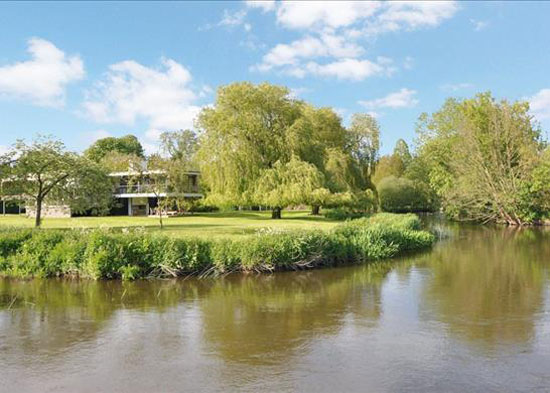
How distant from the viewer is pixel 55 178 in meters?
26.1

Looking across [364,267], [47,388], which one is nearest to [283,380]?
[47,388]

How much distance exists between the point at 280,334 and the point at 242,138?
28.1m

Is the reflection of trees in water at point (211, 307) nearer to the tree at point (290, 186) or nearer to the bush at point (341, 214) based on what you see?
the tree at point (290, 186)

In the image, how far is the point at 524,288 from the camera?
1520 cm

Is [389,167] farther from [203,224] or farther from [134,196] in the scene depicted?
[203,224]

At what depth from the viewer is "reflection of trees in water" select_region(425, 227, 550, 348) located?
1059 cm

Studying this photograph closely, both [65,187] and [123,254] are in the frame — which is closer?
[123,254]

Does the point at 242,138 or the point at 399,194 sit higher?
the point at 242,138

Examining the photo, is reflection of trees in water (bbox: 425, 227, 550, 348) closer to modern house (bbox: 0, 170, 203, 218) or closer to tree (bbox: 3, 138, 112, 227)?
tree (bbox: 3, 138, 112, 227)

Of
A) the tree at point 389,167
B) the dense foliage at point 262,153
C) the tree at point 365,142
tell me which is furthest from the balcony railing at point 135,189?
the tree at point 389,167

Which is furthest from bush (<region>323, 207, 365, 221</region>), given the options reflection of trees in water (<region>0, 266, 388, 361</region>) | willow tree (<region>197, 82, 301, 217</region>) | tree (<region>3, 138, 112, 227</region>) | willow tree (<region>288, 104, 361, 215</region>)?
reflection of trees in water (<region>0, 266, 388, 361</region>)

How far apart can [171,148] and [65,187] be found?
5920 cm

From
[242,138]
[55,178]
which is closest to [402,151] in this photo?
[242,138]

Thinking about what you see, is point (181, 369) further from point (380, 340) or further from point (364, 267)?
point (364, 267)
